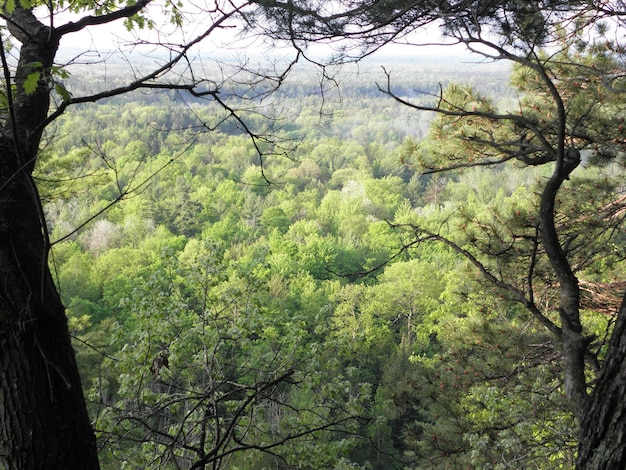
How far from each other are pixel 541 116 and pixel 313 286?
21.5m

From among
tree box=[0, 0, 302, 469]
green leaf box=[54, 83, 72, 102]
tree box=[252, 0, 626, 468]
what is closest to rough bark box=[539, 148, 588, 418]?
tree box=[252, 0, 626, 468]

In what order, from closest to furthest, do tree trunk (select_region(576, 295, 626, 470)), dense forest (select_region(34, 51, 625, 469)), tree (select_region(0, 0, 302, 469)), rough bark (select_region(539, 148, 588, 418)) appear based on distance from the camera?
1. tree trunk (select_region(576, 295, 626, 470))
2. tree (select_region(0, 0, 302, 469))
3. rough bark (select_region(539, 148, 588, 418))
4. dense forest (select_region(34, 51, 625, 469))

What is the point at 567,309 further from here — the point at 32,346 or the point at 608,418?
the point at 32,346

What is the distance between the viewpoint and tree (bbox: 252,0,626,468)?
4.65 ft

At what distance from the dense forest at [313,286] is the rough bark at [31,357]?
0.07 meters

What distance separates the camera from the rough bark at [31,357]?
113 centimetres

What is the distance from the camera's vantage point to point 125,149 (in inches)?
1468

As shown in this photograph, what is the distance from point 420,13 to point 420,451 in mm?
5671

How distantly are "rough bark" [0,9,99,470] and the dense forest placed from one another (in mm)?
74

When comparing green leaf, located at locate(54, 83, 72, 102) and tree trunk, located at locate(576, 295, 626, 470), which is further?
green leaf, located at locate(54, 83, 72, 102)

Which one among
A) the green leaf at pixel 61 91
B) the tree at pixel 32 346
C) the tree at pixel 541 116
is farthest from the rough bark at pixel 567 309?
the green leaf at pixel 61 91

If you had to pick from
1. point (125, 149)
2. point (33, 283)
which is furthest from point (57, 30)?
point (125, 149)

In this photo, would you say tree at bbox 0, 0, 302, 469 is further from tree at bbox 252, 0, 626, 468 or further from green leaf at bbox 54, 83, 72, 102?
tree at bbox 252, 0, 626, 468

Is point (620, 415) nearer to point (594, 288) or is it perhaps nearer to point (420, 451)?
point (594, 288)
